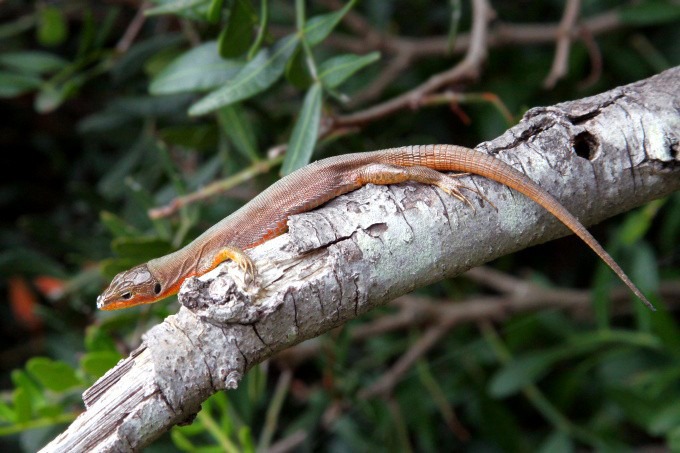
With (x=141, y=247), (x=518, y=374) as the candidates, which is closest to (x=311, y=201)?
(x=141, y=247)

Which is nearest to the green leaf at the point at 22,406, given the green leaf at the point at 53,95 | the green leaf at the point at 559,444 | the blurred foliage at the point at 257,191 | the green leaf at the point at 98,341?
the blurred foliage at the point at 257,191

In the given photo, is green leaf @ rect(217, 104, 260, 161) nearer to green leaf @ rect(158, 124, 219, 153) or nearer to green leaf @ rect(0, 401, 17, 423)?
green leaf @ rect(158, 124, 219, 153)

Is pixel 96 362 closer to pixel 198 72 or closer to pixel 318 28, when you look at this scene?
pixel 198 72

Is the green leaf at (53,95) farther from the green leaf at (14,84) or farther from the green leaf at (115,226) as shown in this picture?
the green leaf at (115,226)

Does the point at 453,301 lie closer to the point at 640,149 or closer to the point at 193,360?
the point at 640,149

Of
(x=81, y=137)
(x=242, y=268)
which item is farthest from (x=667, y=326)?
(x=81, y=137)

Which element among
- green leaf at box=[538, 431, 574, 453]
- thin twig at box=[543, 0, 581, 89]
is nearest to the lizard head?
thin twig at box=[543, 0, 581, 89]
